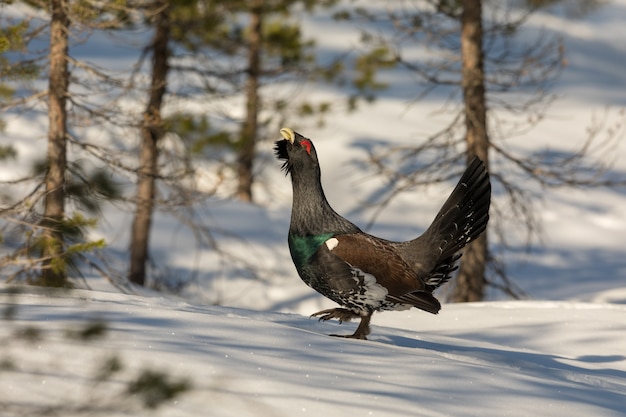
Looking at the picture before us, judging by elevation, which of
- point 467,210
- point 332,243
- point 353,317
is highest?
point 467,210

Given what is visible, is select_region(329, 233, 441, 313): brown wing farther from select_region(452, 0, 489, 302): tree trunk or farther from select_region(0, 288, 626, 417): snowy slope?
select_region(452, 0, 489, 302): tree trunk

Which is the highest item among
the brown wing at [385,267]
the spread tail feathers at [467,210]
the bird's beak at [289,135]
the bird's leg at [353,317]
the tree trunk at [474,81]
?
the tree trunk at [474,81]

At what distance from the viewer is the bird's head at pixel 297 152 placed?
573 cm

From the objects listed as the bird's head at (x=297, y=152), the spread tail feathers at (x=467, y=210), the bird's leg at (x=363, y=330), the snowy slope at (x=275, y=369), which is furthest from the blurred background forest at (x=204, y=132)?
the spread tail feathers at (x=467, y=210)

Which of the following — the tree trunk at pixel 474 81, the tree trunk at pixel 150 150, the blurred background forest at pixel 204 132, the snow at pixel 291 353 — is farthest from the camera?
the tree trunk at pixel 150 150

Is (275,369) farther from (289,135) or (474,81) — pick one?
(474,81)

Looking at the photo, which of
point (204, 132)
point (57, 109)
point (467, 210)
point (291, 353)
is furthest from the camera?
point (204, 132)

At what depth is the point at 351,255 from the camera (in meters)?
5.48

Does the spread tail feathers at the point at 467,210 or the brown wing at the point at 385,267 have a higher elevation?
the spread tail feathers at the point at 467,210

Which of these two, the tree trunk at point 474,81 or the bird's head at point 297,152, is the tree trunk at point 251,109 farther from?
the bird's head at point 297,152

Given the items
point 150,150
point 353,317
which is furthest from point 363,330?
point 150,150

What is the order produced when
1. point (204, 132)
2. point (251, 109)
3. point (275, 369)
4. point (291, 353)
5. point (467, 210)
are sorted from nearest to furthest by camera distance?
point (275, 369) → point (291, 353) → point (467, 210) → point (204, 132) → point (251, 109)

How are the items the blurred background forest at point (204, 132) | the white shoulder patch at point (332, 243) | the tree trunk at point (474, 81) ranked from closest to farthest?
1. the white shoulder patch at point (332, 243)
2. the blurred background forest at point (204, 132)
3. the tree trunk at point (474, 81)

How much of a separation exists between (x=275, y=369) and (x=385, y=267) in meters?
1.60
